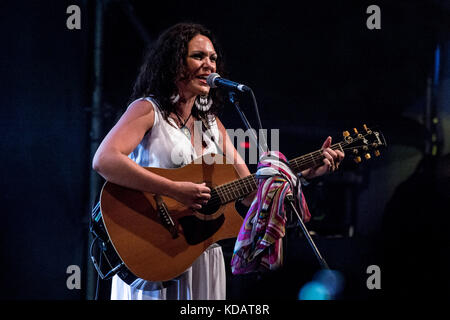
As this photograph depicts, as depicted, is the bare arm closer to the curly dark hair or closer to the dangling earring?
the curly dark hair

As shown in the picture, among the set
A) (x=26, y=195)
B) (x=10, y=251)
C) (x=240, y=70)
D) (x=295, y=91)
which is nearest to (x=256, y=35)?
(x=240, y=70)

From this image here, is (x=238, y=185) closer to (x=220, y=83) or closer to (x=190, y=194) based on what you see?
(x=190, y=194)

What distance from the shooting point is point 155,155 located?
2.00m

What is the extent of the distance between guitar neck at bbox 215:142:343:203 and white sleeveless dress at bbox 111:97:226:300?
0.72 ft

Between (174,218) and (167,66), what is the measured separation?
76 cm

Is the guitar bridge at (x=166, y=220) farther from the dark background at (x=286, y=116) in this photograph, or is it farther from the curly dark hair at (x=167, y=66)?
the dark background at (x=286, y=116)

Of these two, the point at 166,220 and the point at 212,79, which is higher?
the point at 212,79

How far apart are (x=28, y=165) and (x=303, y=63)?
221 cm

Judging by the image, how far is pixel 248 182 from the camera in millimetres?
2119

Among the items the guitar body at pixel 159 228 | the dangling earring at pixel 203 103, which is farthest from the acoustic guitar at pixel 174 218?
the dangling earring at pixel 203 103

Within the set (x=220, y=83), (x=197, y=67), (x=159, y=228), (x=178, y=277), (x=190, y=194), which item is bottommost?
(x=178, y=277)

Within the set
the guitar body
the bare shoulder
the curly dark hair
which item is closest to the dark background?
the curly dark hair

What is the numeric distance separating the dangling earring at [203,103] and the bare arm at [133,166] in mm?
373

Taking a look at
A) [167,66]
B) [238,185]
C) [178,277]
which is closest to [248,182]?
[238,185]
